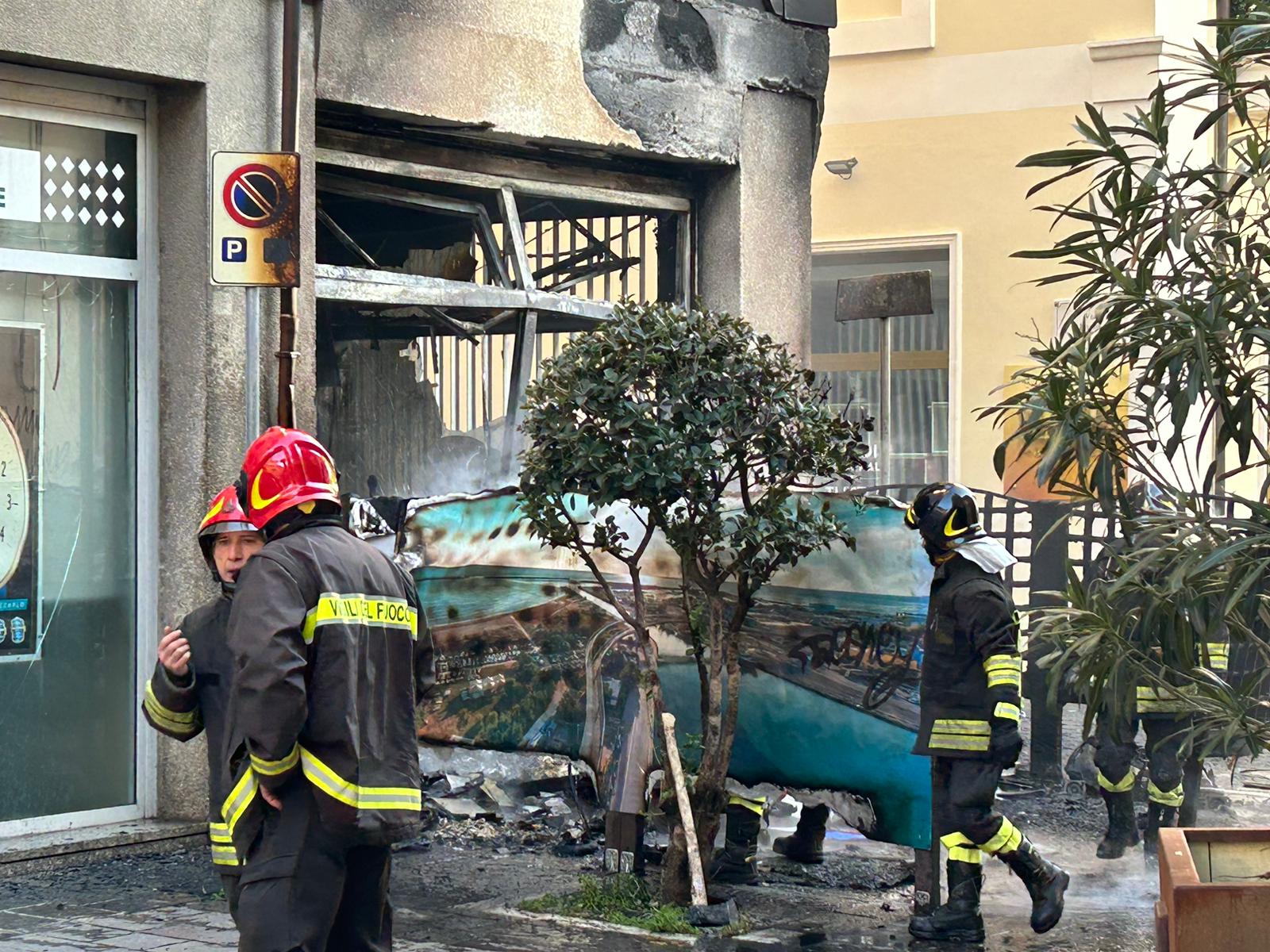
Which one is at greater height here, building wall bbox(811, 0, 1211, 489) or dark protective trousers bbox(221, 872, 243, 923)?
building wall bbox(811, 0, 1211, 489)

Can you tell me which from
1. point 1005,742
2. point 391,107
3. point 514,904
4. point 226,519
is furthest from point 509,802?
point 226,519

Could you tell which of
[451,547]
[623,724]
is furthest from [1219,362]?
[451,547]

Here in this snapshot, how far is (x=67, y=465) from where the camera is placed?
26.7 feet

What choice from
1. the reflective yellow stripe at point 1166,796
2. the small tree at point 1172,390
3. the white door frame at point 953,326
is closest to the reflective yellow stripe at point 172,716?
the small tree at point 1172,390

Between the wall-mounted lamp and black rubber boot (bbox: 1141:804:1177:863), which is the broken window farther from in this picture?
the wall-mounted lamp

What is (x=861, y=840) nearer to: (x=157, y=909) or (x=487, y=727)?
(x=487, y=727)

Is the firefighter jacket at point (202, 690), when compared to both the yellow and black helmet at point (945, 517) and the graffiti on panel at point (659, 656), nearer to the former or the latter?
the graffiti on panel at point (659, 656)

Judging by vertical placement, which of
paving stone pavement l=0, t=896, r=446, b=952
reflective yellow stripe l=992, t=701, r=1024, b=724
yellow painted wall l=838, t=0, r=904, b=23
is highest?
yellow painted wall l=838, t=0, r=904, b=23

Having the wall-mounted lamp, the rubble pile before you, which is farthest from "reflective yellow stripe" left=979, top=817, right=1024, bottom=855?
the wall-mounted lamp

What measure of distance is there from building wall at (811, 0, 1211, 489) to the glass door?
1233cm

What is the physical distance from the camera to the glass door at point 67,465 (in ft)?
26.0

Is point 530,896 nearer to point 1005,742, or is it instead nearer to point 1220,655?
point 1005,742

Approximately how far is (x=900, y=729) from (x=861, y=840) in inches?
61.2

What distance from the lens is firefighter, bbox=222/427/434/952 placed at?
4.49 meters
